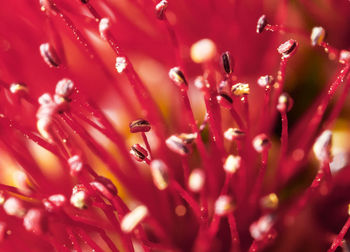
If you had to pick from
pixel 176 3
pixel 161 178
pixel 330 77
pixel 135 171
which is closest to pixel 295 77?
pixel 330 77

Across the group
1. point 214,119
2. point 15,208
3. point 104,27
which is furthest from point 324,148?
point 15,208

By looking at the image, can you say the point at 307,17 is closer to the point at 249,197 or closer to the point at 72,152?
the point at 249,197

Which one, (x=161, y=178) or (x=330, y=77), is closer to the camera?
(x=161, y=178)

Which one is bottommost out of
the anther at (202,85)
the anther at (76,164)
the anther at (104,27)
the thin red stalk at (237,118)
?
the anther at (76,164)

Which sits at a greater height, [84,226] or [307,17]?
[307,17]

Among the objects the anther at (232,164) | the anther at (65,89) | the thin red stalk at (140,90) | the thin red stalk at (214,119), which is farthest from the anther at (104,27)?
the anther at (232,164)

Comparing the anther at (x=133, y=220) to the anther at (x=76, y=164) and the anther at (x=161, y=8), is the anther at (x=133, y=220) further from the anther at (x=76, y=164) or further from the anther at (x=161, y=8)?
the anther at (x=161, y=8)

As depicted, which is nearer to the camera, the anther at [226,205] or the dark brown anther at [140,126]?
the anther at [226,205]
